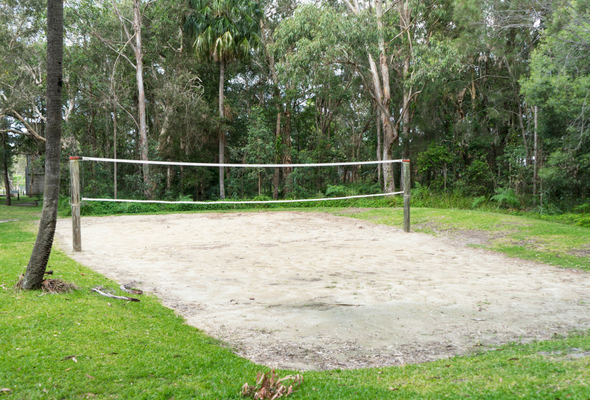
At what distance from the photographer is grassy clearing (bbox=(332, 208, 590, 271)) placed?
7.06 meters

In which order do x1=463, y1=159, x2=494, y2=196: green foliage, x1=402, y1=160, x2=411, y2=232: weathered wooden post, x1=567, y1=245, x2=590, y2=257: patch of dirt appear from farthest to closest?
1. x1=463, y1=159, x2=494, y2=196: green foliage
2. x1=402, y1=160, x2=411, y2=232: weathered wooden post
3. x1=567, y1=245, x2=590, y2=257: patch of dirt

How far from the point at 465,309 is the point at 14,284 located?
4.42 metres

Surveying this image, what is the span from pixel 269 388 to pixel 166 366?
2.44 ft

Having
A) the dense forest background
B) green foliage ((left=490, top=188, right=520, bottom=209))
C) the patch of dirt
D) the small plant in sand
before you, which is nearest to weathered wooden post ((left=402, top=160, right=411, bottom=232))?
the patch of dirt

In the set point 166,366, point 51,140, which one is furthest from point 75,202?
point 166,366

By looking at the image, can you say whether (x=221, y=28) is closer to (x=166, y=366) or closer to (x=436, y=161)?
(x=436, y=161)

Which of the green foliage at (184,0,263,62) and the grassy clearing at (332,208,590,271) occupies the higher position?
the green foliage at (184,0,263,62)

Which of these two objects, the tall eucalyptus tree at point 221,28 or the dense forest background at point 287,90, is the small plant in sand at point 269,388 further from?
the tall eucalyptus tree at point 221,28

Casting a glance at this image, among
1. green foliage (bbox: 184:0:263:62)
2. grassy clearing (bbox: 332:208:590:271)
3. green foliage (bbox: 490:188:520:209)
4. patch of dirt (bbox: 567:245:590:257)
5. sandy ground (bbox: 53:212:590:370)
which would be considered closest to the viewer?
sandy ground (bbox: 53:212:590:370)

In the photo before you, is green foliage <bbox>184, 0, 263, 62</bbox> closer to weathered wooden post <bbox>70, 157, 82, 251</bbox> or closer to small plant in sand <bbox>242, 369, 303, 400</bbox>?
weathered wooden post <bbox>70, 157, 82, 251</bbox>

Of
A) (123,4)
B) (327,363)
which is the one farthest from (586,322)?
(123,4)

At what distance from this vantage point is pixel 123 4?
21281 mm

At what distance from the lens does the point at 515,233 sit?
28.9 ft

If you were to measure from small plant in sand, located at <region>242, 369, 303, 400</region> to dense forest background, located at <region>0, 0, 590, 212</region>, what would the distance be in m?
13.9
